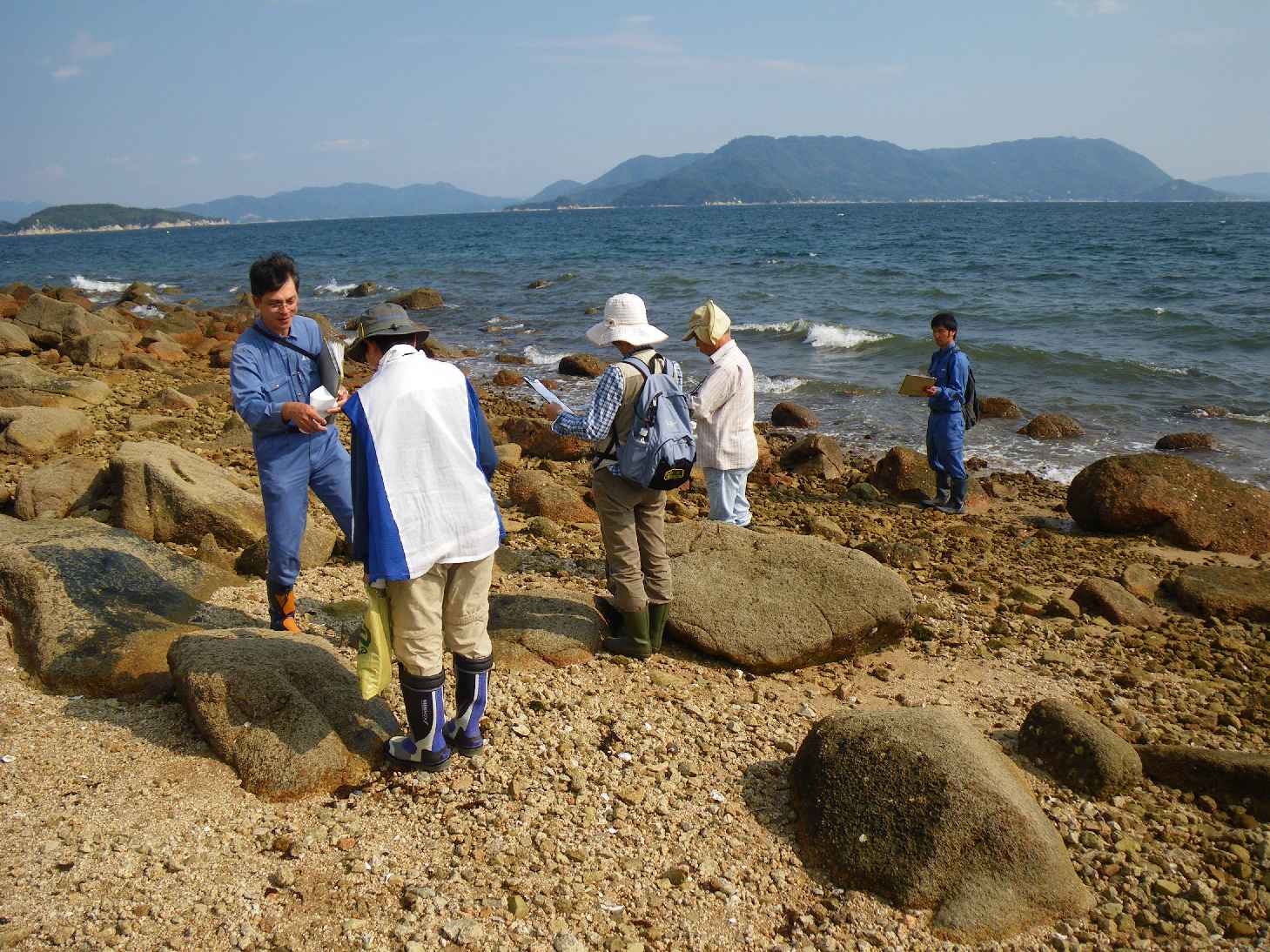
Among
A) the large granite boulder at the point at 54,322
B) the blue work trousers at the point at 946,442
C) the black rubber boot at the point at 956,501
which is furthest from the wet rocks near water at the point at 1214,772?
the large granite boulder at the point at 54,322

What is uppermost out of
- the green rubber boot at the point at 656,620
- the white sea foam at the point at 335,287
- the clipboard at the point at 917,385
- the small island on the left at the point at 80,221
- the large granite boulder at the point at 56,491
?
the small island on the left at the point at 80,221

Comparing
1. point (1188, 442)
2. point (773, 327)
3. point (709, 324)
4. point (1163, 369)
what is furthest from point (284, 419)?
point (773, 327)

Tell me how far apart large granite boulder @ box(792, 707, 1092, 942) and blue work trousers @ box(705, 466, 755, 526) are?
3052 millimetres

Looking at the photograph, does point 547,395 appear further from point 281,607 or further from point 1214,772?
point 1214,772

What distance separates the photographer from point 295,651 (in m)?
4.42

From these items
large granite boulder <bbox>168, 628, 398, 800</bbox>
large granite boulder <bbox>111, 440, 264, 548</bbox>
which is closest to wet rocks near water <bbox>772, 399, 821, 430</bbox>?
large granite boulder <bbox>111, 440, 264, 548</bbox>

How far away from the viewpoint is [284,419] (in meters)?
4.59

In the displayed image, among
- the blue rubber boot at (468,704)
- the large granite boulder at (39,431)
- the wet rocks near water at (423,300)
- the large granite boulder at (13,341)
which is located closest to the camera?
the blue rubber boot at (468,704)

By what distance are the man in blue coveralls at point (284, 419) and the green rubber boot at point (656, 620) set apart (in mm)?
1865

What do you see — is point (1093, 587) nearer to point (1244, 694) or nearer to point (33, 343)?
point (1244, 694)

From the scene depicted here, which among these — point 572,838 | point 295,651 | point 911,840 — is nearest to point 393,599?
point 295,651

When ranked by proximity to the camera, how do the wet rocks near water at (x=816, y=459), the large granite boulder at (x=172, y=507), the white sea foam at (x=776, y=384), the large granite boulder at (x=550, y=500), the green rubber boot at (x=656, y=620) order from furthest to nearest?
the white sea foam at (x=776, y=384) < the wet rocks near water at (x=816, y=459) < the large granite boulder at (x=550, y=500) < the large granite boulder at (x=172, y=507) < the green rubber boot at (x=656, y=620)

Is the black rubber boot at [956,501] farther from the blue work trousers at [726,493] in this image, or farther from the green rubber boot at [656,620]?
the green rubber boot at [656,620]

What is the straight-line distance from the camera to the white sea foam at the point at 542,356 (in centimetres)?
1982
